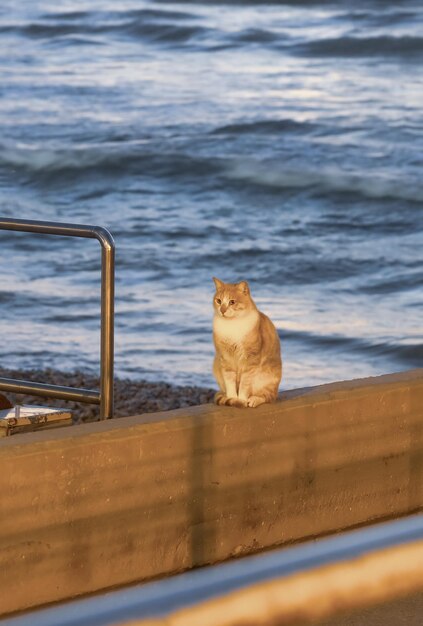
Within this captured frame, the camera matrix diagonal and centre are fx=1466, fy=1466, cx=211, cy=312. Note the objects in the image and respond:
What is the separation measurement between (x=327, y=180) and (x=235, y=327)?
19484mm

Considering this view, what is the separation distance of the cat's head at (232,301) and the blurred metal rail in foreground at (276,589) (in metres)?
0.90

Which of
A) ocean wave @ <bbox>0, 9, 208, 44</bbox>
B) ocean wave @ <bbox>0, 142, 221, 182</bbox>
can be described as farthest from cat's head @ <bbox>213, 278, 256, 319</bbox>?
ocean wave @ <bbox>0, 9, 208, 44</bbox>

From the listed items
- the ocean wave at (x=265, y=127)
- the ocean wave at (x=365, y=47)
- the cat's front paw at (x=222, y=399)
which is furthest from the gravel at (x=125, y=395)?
the ocean wave at (x=365, y=47)

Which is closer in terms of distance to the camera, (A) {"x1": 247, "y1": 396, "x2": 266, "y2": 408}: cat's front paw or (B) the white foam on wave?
(A) {"x1": 247, "y1": 396, "x2": 266, "y2": 408}: cat's front paw

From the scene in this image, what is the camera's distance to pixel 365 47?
1353 inches

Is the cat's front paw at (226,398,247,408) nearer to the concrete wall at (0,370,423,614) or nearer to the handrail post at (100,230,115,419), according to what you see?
the concrete wall at (0,370,423,614)

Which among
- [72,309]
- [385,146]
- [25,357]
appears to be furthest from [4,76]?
[25,357]

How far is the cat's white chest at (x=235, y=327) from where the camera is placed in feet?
16.7

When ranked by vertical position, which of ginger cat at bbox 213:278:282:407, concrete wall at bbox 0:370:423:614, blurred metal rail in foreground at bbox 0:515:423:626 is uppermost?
ginger cat at bbox 213:278:282:407

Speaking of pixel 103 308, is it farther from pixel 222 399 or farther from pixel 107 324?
pixel 222 399

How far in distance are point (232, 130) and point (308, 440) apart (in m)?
A: 22.9

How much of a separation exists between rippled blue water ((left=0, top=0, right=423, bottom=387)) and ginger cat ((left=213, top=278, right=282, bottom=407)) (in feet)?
19.9

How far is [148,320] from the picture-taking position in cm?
1393

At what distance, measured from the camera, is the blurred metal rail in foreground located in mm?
4699
